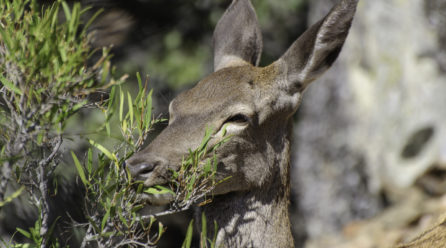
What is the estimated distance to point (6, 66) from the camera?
2.61m

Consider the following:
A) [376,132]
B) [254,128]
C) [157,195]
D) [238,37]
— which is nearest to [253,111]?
[254,128]

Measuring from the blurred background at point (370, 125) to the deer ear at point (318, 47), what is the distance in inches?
116

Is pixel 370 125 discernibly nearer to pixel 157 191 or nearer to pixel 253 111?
pixel 253 111

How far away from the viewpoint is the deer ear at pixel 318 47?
383cm

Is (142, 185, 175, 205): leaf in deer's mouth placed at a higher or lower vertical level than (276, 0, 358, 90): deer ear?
lower

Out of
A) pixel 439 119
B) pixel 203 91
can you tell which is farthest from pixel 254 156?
pixel 439 119

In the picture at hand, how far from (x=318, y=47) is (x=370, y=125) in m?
4.75

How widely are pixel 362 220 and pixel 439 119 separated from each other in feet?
5.29

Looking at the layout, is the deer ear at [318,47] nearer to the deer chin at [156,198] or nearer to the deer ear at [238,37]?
the deer ear at [238,37]

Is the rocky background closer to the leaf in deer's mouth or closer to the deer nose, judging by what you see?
the leaf in deer's mouth

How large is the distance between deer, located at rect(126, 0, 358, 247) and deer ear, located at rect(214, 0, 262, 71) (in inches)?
27.1

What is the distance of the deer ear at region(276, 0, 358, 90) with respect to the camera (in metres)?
3.83

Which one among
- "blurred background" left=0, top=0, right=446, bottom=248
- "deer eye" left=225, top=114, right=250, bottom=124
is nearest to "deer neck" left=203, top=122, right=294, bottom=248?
"deer eye" left=225, top=114, right=250, bottom=124

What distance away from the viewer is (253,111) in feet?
13.0
